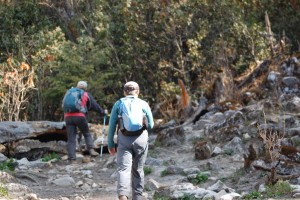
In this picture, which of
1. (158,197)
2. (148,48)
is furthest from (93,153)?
(148,48)

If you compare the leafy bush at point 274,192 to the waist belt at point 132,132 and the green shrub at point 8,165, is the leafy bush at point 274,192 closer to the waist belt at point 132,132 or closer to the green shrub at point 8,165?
the waist belt at point 132,132

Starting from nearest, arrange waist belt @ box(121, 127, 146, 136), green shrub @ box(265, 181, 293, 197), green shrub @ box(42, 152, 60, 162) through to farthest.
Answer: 1. waist belt @ box(121, 127, 146, 136)
2. green shrub @ box(265, 181, 293, 197)
3. green shrub @ box(42, 152, 60, 162)

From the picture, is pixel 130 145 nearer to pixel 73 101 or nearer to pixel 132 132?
pixel 132 132

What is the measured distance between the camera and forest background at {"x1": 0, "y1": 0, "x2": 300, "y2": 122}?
20.9m

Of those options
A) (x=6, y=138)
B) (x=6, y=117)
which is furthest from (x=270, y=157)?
(x=6, y=117)

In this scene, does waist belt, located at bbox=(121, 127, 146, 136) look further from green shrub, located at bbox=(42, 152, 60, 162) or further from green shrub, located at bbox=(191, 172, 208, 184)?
green shrub, located at bbox=(42, 152, 60, 162)

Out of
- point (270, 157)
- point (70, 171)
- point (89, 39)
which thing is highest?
point (89, 39)

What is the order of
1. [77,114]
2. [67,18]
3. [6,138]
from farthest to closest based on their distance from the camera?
[67,18], [6,138], [77,114]

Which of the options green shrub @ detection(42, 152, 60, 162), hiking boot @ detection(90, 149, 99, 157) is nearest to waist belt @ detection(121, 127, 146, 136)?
green shrub @ detection(42, 152, 60, 162)

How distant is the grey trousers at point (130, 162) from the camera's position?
760 centimetres

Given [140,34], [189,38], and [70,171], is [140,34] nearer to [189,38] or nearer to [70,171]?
[189,38]

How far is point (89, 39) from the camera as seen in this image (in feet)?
72.7

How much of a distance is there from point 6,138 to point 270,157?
7.03 metres

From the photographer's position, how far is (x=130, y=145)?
25.3ft
